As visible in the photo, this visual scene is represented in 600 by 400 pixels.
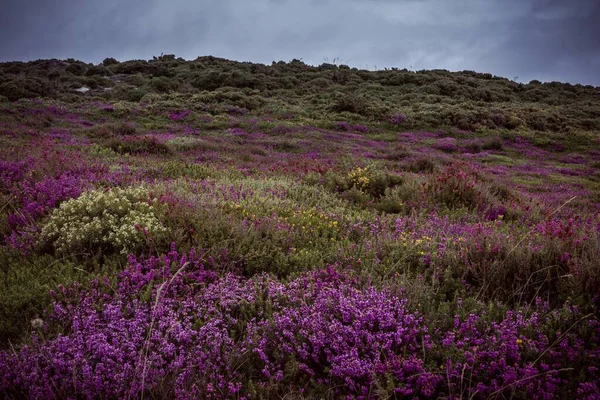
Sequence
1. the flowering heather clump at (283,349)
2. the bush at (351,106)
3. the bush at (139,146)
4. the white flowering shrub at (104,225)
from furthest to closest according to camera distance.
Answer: the bush at (351,106)
the bush at (139,146)
the white flowering shrub at (104,225)
the flowering heather clump at (283,349)

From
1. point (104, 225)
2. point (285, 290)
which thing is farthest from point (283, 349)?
point (104, 225)

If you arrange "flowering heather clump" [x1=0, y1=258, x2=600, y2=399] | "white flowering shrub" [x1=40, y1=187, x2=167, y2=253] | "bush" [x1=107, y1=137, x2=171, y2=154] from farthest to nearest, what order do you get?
"bush" [x1=107, y1=137, x2=171, y2=154]
"white flowering shrub" [x1=40, y1=187, x2=167, y2=253]
"flowering heather clump" [x1=0, y1=258, x2=600, y2=399]

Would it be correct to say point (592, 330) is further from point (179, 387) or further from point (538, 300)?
point (179, 387)

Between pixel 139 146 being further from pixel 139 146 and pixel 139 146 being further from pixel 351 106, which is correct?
pixel 351 106

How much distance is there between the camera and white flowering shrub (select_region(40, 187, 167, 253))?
4.38 m

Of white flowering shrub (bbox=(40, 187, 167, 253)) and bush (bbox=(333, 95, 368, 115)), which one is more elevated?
bush (bbox=(333, 95, 368, 115))

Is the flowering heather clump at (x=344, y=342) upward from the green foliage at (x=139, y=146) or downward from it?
downward

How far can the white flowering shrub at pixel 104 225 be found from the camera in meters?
4.38

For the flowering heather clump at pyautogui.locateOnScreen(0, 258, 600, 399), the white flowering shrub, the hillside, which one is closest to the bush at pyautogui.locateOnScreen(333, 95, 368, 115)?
the hillside

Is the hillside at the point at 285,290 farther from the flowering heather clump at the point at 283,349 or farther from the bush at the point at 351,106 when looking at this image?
the bush at the point at 351,106

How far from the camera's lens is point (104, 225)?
15.1 feet

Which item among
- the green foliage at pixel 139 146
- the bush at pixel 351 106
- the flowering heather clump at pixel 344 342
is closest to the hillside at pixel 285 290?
the flowering heather clump at pixel 344 342

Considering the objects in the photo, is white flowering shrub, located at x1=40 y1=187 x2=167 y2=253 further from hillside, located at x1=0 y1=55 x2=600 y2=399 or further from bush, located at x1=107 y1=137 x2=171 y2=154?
bush, located at x1=107 y1=137 x2=171 y2=154

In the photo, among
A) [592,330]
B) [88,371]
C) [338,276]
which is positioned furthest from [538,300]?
[88,371]
